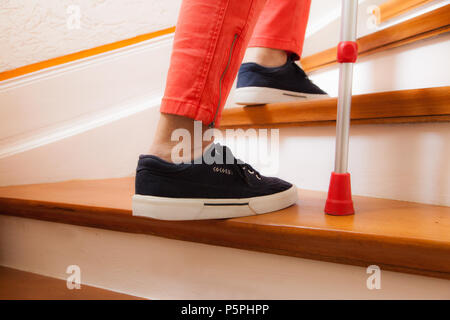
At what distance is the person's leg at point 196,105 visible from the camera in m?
0.45

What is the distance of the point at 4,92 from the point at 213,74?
83cm

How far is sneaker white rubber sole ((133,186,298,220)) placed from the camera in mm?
463

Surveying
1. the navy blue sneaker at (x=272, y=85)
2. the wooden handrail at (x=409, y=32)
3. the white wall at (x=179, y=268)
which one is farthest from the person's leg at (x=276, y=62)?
the white wall at (x=179, y=268)

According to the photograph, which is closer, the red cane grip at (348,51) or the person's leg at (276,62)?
the red cane grip at (348,51)

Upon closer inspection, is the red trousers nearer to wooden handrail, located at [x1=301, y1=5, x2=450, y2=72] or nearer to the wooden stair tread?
the wooden stair tread

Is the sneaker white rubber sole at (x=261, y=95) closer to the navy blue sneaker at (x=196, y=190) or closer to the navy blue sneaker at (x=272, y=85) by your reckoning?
the navy blue sneaker at (x=272, y=85)

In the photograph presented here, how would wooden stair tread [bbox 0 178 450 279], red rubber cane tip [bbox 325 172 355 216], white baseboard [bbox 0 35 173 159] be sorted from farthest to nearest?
white baseboard [bbox 0 35 173 159], red rubber cane tip [bbox 325 172 355 216], wooden stair tread [bbox 0 178 450 279]

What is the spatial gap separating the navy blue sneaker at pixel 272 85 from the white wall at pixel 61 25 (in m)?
0.56

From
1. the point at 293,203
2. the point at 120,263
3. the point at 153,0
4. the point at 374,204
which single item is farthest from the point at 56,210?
the point at 153,0

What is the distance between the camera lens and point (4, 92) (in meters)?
0.92

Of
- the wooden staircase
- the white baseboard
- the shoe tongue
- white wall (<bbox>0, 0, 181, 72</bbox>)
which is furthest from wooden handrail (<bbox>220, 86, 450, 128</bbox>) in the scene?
white wall (<bbox>0, 0, 181, 72</bbox>)

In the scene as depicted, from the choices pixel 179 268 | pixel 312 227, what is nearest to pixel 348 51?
pixel 312 227
